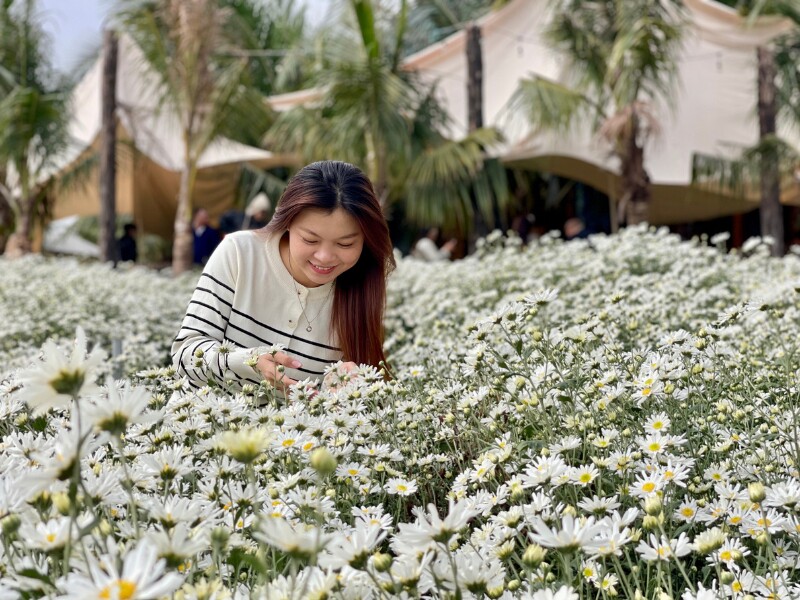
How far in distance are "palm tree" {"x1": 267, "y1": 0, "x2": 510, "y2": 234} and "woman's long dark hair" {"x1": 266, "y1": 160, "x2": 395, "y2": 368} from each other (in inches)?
268

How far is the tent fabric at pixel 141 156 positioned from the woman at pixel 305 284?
9.40 meters

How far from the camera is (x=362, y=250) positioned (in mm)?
2834

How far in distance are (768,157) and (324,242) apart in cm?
804

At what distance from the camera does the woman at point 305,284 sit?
2559 millimetres

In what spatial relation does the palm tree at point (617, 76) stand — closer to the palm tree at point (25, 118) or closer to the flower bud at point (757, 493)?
the palm tree at point (25, 118)

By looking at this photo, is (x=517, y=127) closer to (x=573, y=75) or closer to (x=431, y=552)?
(x=573, y=75)

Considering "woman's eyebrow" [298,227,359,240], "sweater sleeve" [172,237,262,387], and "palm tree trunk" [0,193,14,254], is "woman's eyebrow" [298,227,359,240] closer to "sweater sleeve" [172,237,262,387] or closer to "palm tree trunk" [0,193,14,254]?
"sweater sleeve" [172,237,262,387]

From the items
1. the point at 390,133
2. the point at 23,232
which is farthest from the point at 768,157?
the point at 23,232

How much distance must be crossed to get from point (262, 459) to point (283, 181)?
13189mm

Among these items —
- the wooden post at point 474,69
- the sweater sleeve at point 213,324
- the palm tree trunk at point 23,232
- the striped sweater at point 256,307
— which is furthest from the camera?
the palm tree trunk at point 23,232

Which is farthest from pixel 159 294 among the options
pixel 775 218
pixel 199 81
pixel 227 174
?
pixel 227 174

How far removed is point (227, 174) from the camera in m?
14.4

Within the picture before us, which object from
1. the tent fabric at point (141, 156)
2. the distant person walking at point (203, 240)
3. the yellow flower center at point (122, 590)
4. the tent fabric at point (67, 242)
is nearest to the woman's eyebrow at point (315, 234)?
the yellow flower center at point (122, 590)

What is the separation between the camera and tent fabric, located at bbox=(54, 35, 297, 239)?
12.9 meters
